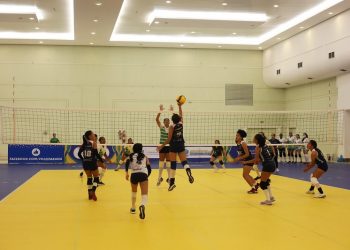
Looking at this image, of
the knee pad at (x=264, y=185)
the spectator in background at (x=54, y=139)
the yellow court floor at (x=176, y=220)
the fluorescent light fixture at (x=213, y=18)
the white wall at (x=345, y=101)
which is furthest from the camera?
the spectator in background at (x=54, y=139)

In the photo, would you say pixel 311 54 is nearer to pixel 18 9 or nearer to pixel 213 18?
pixel 213 18

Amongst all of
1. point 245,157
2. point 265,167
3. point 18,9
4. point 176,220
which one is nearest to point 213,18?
point 18,9

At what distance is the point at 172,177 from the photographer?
442 inches

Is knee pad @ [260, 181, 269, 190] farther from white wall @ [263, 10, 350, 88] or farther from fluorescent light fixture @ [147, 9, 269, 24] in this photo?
fluorescent light fixture @ [147, 9, 269, 24]

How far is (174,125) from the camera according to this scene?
1101cm

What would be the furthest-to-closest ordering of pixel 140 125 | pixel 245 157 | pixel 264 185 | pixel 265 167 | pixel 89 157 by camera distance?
1. pixel 140 125
2. pixel 245 157
3. pixel 89 157
4. pixel 265 167
5. pixel 264 185

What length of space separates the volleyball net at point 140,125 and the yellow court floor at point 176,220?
13.5 m

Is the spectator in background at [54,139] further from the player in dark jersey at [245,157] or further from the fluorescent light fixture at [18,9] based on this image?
the player in dark jersey at [245,157]

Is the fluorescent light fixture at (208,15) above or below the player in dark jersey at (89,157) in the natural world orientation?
above

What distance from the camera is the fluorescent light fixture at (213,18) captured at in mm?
21534

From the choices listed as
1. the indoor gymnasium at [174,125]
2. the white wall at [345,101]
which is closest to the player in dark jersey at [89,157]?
the indoor gymnasium at [174,125]

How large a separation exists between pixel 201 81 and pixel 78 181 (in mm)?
15958

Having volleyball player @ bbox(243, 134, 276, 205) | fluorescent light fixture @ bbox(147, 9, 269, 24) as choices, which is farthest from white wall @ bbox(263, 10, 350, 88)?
volleyball player @ bbox(243, 134, 276, 205)

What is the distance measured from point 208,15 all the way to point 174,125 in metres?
12.6
